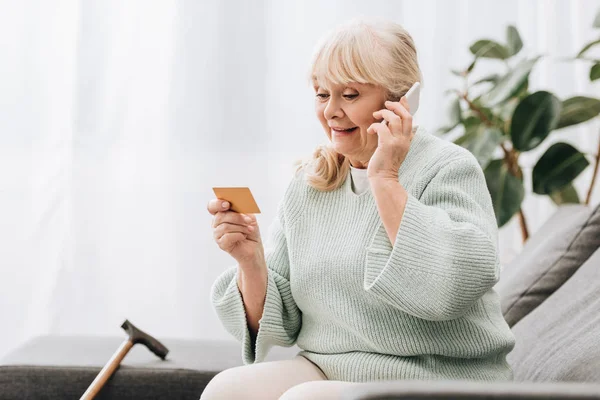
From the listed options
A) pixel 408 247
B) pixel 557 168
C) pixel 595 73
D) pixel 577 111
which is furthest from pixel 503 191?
pixel 408 247

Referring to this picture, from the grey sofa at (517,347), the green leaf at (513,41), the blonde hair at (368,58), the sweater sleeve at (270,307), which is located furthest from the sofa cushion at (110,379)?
the green leaf at (513,41)

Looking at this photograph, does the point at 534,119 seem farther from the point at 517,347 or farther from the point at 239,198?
the point at 239,198

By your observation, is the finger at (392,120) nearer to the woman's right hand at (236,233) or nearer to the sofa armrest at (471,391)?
the woman's right hand at (236,233)

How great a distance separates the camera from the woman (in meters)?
1.26

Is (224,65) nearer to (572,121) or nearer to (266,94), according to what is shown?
(266,94)

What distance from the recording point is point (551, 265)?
72.2 inches

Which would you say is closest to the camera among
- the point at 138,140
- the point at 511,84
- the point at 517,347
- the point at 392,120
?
the point at 392,120

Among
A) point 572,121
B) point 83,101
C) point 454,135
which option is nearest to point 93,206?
point 83,101

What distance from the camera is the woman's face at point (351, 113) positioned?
4.66ft

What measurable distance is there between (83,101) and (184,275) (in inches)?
28.6

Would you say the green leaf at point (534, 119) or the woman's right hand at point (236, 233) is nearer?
the woman's right hand at point (236, 233)

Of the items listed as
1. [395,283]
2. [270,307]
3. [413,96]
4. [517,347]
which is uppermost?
[413,96]

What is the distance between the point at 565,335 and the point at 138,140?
1.91 m

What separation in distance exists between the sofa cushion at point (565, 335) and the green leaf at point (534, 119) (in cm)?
87
